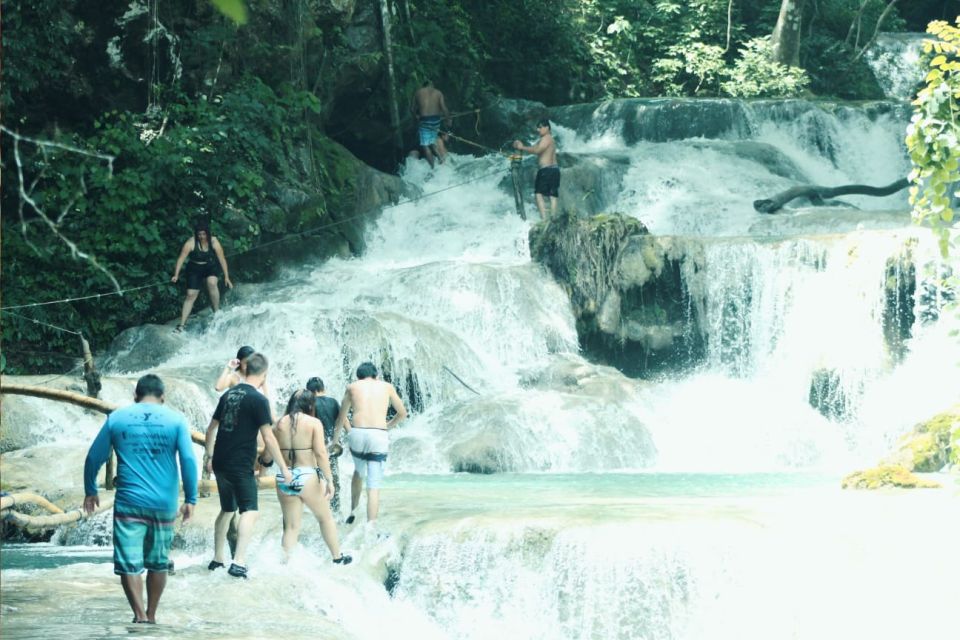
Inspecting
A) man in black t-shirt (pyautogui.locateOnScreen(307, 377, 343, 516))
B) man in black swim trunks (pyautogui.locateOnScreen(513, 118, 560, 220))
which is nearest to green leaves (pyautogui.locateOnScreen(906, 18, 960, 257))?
man in black t-shirt (pyautogui.locateOnScreen(307, 377, 343, 516))

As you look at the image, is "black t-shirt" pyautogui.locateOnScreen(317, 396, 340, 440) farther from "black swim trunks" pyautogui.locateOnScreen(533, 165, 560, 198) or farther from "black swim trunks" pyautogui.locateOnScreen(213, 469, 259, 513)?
"black swim trunks" pyautogui.locateOnScreen(533, 165, 560, 198)

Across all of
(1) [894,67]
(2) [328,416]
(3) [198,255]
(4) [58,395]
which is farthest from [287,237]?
(1) [894,67]

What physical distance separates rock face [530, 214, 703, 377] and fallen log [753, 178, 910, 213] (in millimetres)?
4073

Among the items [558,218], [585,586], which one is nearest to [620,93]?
[558,218]

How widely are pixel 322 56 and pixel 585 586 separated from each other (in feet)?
51.3

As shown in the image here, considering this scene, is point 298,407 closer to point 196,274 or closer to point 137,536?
point 137,536

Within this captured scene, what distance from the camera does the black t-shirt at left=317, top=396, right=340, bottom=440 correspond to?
31.3ft

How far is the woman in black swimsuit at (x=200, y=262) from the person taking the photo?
17.5m

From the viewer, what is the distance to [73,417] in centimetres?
1417

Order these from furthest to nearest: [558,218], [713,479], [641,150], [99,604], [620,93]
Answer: [620,93]
[641,150]
[558,218]
[713,479]
[99,604]

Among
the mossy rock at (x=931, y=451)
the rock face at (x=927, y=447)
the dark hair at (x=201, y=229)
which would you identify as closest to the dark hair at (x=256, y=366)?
the rock face at (x=927, y=447)

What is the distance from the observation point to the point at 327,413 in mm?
9594

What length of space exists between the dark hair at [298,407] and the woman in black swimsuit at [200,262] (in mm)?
9115

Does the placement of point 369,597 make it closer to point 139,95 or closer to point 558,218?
point 558,218
